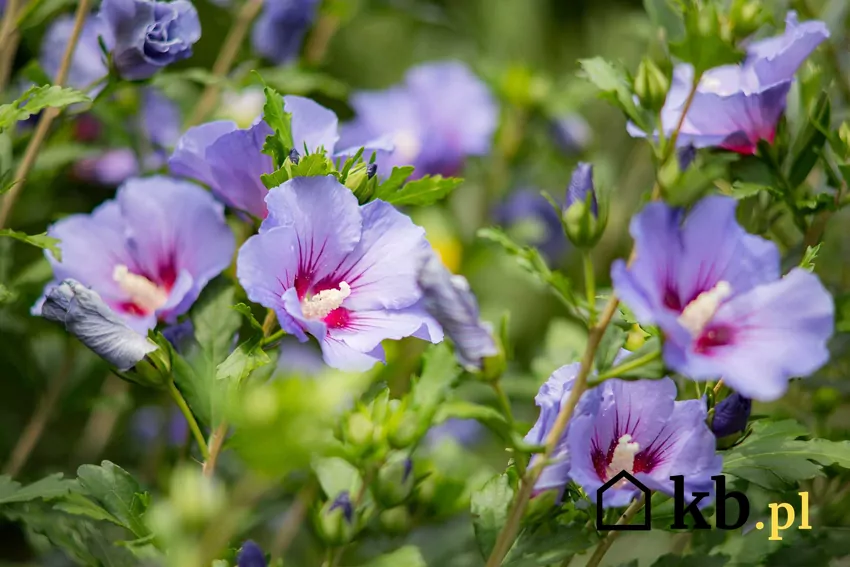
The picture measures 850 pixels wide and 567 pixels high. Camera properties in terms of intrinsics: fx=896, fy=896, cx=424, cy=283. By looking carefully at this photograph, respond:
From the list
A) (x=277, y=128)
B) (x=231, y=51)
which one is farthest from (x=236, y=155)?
(x=231, y=51)

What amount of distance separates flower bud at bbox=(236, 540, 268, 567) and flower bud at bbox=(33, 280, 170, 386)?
0.49 ft

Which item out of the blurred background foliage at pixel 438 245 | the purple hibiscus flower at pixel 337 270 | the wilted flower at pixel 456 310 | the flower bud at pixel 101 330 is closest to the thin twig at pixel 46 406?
the blurred background foliage at pixel 438 245

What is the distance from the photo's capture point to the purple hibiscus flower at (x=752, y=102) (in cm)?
71

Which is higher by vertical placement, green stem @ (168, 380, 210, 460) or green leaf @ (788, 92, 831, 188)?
green leaf @ (788, 92, 831, 188)

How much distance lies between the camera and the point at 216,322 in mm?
718

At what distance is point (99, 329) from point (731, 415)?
1.51 feet

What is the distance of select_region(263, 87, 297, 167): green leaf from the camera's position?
640mm

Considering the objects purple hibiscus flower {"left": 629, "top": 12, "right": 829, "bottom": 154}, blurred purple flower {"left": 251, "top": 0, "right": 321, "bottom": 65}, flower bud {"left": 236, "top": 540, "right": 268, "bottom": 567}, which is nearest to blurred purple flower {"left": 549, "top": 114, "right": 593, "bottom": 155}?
blurred purple flower {"left": 251, "top": 0, "right": 321, "bottom": 65}

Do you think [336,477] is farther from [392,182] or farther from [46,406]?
[46,406]

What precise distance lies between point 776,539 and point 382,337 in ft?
1.18

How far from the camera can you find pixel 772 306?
0.55 meters

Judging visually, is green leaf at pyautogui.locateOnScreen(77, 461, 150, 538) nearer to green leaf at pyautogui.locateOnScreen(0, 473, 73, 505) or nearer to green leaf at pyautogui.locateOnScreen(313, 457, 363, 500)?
green leaf at pyautogui.locateOnScreen(0, 473, 73, 505)

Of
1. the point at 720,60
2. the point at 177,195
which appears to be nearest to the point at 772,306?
the point at 720,60

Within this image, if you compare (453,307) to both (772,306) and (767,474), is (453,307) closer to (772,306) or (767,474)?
(772,306)
